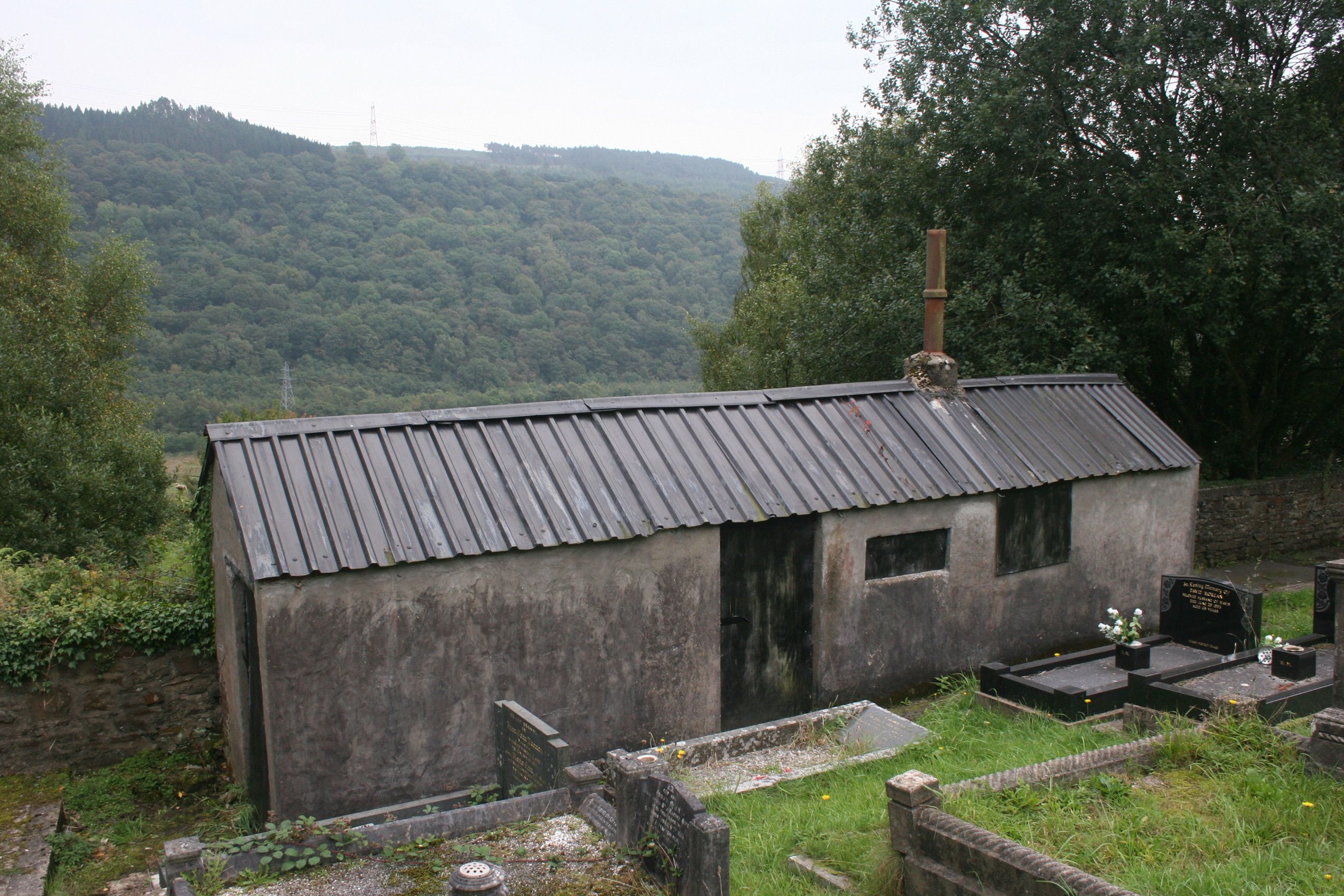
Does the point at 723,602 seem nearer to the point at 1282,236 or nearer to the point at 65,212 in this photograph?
the point at 1282,236

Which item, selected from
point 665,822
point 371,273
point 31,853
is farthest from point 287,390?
point 665,822

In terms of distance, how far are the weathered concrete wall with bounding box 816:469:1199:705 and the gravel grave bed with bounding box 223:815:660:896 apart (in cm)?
454

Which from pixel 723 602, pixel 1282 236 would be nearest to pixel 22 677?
pixel 723 602

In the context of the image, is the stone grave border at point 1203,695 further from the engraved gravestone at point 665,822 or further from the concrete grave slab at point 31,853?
the concrete grave slab at point 31,853

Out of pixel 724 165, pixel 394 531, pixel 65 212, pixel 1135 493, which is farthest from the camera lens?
pixel 724 165

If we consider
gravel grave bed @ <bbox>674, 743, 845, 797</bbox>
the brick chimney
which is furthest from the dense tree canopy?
gravel grave bed @ <bbox>674, 743, 845, 797</bbox>

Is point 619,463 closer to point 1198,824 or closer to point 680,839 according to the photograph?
point 680,839

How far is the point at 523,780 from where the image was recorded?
7.38 meters

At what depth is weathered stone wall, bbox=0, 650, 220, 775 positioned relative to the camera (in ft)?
31.0

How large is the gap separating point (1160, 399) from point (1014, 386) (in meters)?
→ 8.93

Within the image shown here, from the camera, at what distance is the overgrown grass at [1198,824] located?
16.9 feet

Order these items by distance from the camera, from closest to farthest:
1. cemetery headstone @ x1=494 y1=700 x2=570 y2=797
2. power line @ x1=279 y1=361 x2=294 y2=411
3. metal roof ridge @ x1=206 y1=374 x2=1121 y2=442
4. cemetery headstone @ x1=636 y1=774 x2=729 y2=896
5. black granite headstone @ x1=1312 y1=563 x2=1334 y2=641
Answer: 1. cemetery headstone @ x1=636 y1=774 x2=729 y2=896
2. cemetery headstone @ x1=494 y1=700 x2=570 y2=797
3. metal roof ridge @ x1=206 y1=374 x2=1121 y2=442
4. black granite headstone @ x1=1312 y1=563 x2=1334 y2=641
5. power line @ x1=279 y1=361 x2=294 y2=411

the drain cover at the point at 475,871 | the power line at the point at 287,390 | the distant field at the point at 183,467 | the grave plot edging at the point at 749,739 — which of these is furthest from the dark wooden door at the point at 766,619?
the power line at the point at 287,390

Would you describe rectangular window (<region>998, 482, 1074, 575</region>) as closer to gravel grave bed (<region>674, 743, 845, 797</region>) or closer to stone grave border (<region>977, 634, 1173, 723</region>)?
stone grave border (<region>977, 634, 1173, 723</region>)
